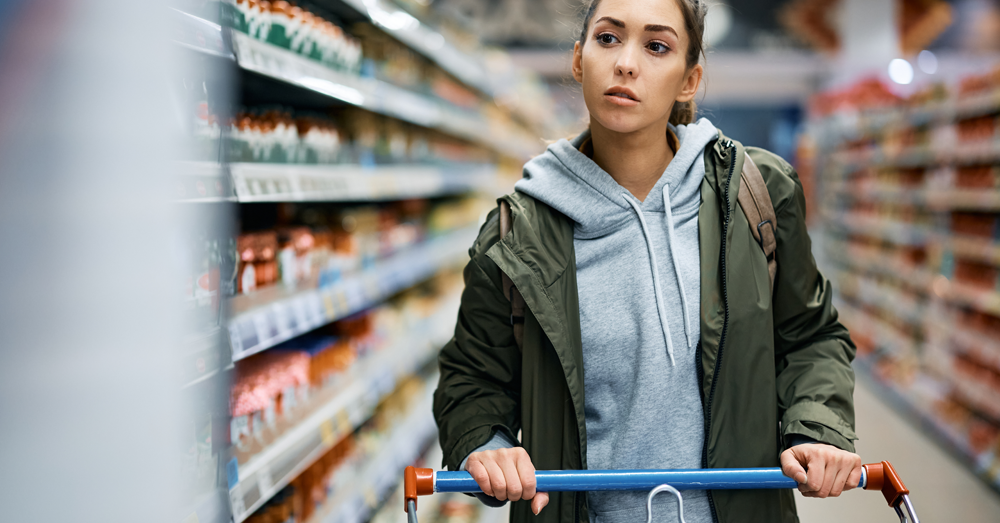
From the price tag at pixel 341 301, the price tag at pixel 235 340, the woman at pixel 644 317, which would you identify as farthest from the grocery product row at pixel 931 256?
the price tag at pixel 235 340

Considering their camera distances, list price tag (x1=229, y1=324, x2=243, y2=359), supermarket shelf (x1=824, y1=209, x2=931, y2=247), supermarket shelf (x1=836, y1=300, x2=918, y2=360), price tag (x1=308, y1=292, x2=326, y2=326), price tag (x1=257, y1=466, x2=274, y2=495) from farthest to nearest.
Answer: supermarket shelf (x1=836, y1=300, x2=918, y2=360), supermarket shelf (x1=824, y1=209, x2=931, y2=247), price tag (x1=308, y1=292, x2=326, y2=326), price tag (x1=257, y1=466, x2=274, y2=495), price tag (x1=229, y1=324, x2=243, y2=359)

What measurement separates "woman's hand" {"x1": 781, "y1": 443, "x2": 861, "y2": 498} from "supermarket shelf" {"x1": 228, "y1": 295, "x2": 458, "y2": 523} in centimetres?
103

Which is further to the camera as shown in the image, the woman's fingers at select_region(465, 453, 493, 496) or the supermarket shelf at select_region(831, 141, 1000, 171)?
the supermarket shelf at select_region(831, 141, 1000, 171)

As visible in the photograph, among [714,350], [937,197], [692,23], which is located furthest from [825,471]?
[937,197]

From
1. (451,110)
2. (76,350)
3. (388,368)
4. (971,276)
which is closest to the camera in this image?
(76,350)

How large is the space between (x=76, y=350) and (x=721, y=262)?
3.48 feet

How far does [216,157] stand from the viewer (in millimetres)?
1317

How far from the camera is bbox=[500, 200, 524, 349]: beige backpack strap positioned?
1.31 metres

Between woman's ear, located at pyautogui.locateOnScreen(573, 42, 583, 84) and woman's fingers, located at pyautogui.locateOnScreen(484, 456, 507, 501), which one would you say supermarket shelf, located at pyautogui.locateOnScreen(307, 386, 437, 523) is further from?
woman's ear, located at pyautogui.locateOnScreen(573, 42, 583, 84)

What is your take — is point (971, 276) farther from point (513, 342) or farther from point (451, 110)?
point (513, 342)

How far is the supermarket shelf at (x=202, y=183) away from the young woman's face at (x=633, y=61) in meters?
0.69

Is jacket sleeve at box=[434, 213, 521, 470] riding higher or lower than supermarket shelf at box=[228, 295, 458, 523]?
higher

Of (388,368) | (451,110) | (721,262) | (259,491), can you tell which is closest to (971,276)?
(451,110)

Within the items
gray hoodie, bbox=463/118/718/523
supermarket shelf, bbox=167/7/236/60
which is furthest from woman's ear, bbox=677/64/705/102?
supermarket shelf, bbox=167/7/236/60
